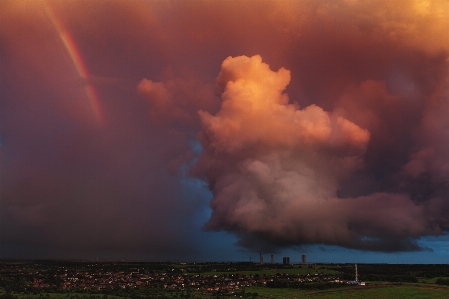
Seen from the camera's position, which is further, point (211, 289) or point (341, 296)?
point (211, 289)

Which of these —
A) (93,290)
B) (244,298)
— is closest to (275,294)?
(244,298)

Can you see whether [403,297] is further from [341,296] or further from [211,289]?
[211,289]

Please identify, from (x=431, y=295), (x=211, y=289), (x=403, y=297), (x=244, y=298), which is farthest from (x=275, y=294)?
(x=431, y=295)

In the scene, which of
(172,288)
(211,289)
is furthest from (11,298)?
(211,289)

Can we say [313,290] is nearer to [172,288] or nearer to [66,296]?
[172,288]

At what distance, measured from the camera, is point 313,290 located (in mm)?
186000

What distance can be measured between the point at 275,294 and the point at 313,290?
83.7 feet

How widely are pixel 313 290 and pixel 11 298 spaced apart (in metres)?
131

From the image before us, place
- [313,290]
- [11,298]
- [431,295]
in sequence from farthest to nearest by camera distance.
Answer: [313,290] < [431,295] < [11,298]

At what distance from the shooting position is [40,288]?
19662 centimetres

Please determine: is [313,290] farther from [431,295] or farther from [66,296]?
[66,296]

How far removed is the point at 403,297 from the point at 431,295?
14.5 metres

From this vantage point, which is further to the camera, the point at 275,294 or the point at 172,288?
the point at 172,288

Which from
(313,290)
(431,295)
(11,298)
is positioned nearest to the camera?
(11,298)
